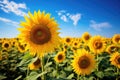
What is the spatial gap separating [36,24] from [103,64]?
442 cm

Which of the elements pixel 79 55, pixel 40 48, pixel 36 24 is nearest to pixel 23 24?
pixel 36 24

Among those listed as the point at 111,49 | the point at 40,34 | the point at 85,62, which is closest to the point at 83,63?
the point at 85,62

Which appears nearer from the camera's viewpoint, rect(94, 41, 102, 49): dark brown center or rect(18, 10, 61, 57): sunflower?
rect(18, 10, 61, 57): sunflower

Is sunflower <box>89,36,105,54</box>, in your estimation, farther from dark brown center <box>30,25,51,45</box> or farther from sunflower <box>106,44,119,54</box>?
dark brown center <box>30,25,51,45</box>

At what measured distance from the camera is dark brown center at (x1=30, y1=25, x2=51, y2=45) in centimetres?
349

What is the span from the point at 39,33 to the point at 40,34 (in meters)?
0.02

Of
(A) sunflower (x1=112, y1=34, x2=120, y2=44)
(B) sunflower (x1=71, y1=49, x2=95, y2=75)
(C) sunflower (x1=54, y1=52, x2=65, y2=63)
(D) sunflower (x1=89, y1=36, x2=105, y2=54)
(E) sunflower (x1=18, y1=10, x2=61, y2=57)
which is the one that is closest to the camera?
(E) sunflower (x1=18, y1=10, x2=61, y2=57)

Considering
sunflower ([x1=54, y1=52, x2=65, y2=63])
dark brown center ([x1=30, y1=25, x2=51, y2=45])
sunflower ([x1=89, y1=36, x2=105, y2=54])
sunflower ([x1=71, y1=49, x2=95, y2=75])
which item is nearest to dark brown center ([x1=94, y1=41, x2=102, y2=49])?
sunflower ([x1=89, y1=36, x2=105, y2=54])

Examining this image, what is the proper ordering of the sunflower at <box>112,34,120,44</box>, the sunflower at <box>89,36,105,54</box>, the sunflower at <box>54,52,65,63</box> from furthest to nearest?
the sunflower at <box>112,34,120,44</box>
the sunflower at <box>54,52,65,63</box>
the sunflower at <box>89,36,105,54</box>

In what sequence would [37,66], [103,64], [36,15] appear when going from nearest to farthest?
[36,15] < [37,66] < [103,64]

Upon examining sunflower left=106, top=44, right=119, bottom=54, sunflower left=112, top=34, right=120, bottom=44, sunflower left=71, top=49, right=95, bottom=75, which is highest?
sunflower left=112, top=34, right=120, bottom=44

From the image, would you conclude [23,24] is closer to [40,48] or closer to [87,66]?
[40,48]

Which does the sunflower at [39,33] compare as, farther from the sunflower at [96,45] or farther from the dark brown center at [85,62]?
the sunflower at [96,45]

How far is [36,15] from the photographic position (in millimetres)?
3398
